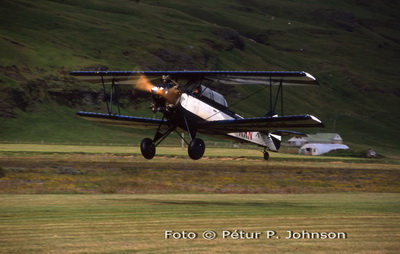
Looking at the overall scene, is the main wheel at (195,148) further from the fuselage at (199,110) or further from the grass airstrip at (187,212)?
the grass airstrip at (187,212)

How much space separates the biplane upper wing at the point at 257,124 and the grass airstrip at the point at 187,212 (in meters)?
3.93

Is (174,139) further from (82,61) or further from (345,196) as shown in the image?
(345,196)

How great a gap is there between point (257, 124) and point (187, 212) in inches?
308

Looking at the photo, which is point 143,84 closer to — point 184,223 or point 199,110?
point 199,110

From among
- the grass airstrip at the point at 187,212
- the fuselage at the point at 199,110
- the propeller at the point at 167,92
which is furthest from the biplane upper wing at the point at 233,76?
the grass airstrip at the point at 187,212

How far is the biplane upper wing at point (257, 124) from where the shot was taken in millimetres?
32219

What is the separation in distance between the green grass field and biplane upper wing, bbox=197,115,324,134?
12.9 ft

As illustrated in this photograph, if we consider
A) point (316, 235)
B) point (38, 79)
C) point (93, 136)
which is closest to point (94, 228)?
point (316, 235)

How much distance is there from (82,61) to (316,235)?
594 feet

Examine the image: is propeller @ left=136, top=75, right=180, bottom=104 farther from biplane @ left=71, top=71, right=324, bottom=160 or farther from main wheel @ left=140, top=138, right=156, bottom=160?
main wheel @ left=140, top=138, right=156, bottom=160

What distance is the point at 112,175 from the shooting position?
46031 mm

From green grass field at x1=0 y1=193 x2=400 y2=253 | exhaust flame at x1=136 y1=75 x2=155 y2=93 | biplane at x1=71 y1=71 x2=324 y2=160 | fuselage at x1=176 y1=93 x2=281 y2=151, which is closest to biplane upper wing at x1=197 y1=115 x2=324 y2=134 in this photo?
biplane at x1=71 y1=71 x2=324 y2=160

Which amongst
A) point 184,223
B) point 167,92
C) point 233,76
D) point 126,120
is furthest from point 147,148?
point 184,223

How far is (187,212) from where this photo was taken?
93.9 feet
